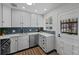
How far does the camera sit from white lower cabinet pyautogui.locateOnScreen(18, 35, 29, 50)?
2.52 metres

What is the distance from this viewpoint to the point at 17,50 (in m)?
2.45

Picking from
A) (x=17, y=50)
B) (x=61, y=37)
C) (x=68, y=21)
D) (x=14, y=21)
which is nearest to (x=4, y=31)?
(x=14, y=21)

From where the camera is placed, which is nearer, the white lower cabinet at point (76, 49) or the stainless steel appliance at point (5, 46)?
the white lower cabinet at point (76, 49)

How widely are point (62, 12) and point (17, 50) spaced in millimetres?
2112

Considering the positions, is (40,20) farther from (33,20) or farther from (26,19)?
(26,19)

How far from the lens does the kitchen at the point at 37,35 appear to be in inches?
67.6

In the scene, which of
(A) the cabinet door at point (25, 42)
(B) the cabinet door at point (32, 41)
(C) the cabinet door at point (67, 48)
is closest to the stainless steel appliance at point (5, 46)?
(A) the cabinet door at point (25, 42)

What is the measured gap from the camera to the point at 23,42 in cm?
264

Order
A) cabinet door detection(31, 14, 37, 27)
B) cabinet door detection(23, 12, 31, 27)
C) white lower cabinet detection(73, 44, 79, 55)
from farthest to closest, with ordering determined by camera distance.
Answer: cabinet door detection(31, 14, 37, 27)
cabinet door detection(23, 12, 31, 27)
white lower cabinet detection(73, 44, 79, 55)

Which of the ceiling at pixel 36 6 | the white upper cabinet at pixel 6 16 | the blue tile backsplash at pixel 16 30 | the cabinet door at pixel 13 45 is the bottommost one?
the cabinet door at pixel 13 45

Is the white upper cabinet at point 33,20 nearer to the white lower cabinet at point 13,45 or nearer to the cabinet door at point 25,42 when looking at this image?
the cabinet door at point 25,42

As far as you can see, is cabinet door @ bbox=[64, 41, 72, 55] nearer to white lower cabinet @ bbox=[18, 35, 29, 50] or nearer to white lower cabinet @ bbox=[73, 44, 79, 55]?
white lower cabinet @ bbox=[73, 44, 79, 55]

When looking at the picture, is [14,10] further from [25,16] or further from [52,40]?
[52,40]

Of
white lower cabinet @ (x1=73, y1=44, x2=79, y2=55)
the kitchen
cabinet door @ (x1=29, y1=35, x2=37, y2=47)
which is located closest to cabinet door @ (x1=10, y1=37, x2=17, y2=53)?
the kitchen
